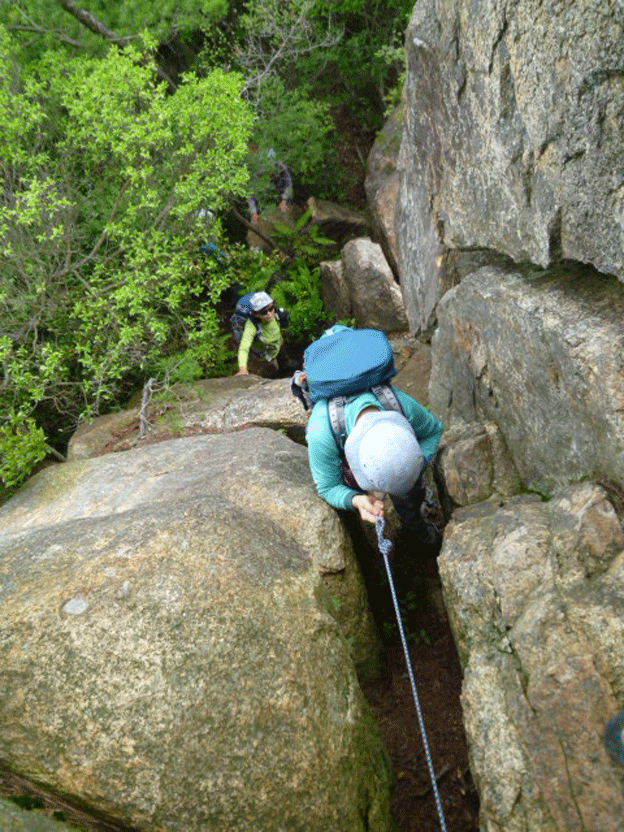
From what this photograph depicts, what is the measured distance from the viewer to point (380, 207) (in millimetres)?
14625

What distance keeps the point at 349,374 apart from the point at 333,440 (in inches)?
21.7

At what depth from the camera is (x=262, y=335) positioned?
1126 cm

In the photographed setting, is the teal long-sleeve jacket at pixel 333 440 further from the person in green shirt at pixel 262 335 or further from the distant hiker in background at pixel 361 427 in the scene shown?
the person in green shirt at pixel 262 335

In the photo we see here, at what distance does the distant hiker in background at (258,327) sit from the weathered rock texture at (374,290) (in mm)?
2665

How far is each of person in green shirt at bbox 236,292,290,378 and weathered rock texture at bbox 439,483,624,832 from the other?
278 inches

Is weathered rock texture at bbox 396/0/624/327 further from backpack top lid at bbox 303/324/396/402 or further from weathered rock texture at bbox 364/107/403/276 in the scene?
weathered rock texture at bbox 364/107/403/276

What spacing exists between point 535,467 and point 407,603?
7.44 feet

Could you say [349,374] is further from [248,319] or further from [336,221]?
[336,221]

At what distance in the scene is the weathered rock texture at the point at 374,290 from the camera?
44.8 ft

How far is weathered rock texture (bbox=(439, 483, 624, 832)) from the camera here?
11.0ft

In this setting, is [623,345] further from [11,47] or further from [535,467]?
Result: [11,47]

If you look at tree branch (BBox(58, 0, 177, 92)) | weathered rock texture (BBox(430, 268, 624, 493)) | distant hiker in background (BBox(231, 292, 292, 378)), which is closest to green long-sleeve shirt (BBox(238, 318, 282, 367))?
distant hiker in background (BBox(231, 292, 292, 378))

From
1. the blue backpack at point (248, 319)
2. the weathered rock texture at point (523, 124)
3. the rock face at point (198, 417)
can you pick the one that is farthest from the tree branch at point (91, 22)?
the weathered rock texture at point (523, 124)

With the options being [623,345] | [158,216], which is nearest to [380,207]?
[158,216]
